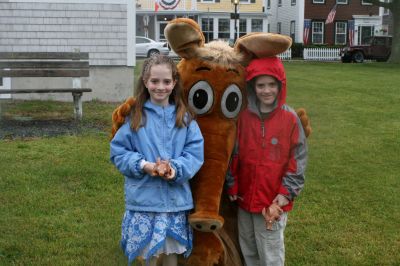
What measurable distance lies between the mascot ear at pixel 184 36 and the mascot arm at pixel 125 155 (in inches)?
23.6

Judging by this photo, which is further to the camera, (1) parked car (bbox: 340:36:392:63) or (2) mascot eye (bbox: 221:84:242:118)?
(1) parked car (bbox: 340:36:392:63)

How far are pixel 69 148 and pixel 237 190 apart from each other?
4.55m

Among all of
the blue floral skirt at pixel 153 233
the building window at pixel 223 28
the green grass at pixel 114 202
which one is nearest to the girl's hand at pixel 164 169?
the blue floral skirt at pixel 153 233

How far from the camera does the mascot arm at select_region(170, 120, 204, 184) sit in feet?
9.64

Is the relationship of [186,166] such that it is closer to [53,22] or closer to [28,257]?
[28,257]

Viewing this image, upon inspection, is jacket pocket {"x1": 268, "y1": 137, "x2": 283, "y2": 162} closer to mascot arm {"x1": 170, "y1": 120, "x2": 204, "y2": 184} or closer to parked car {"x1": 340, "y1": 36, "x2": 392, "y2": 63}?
mascot arm {"x1": 170, "y1": 120, "x2": 204, "y2": 184}

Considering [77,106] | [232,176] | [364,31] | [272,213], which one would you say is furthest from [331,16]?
[272,213]

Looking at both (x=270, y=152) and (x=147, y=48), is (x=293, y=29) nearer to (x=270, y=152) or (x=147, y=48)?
(x=147, y=48)

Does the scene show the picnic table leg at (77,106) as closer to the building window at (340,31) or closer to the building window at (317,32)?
the building window at (317,32)

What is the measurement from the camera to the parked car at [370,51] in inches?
1298

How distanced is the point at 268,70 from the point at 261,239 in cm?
96

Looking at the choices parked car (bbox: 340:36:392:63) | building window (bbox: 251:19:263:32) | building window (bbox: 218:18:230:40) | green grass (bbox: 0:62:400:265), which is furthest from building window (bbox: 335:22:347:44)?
green grass (bbox: 0:62:400:265)

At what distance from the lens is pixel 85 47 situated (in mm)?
12539

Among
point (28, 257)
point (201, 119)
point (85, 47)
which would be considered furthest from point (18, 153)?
point (85, 47)
